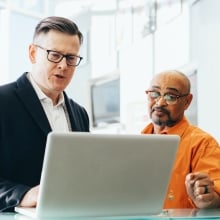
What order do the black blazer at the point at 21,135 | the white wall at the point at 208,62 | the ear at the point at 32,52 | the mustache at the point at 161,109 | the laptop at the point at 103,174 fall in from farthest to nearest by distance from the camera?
1. the white wall at the point at 208,62
2. the mustache at the point at 161,109
3. the ear at the point at 32,52
4. the black blazer at the point at 21,135
5. the laptop at the point at 103,174

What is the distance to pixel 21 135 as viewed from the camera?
1.61m

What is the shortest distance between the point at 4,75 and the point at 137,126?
67.9 inches

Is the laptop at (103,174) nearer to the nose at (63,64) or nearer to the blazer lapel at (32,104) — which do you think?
the blazer lapel at (32,104)

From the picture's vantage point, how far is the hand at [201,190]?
5.34 feet

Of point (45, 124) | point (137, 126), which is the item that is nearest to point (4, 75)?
point (137, 126)

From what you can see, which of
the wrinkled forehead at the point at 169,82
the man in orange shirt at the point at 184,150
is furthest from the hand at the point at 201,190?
the wrinkled forehead at the point at 169,82

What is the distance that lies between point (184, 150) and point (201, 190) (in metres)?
0.36

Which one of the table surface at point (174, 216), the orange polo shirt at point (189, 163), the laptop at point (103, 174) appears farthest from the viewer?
the orange polo shirt at point (189, 163)

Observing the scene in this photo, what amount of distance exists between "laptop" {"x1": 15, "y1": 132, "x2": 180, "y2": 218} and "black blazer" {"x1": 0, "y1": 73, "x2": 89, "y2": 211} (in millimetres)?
215

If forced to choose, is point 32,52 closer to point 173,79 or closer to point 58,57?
point 58,57

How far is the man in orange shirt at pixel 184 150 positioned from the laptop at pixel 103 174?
0.30 meters

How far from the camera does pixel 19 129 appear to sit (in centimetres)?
161

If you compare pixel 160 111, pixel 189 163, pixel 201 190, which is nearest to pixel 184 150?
pixel 189 163

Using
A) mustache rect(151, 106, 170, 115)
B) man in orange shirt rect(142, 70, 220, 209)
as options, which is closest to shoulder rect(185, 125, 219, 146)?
man in orange shirt rect(142, 70, 220, 209)
